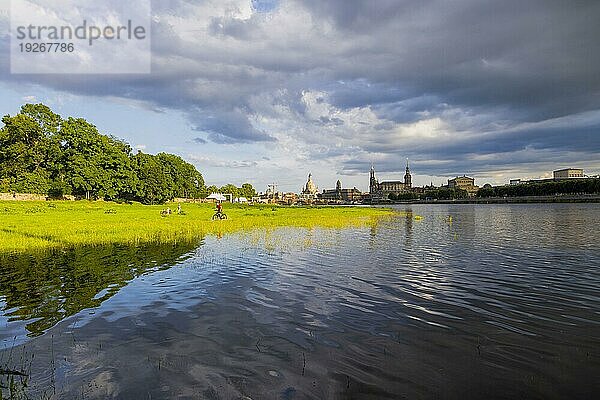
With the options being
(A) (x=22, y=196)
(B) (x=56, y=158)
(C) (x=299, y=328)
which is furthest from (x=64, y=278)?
(B) (x=56, y=158)

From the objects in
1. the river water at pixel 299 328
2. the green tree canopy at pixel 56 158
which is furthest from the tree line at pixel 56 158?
the river water at pixel 299 328

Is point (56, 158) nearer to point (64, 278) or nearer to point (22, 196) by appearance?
point (22, 196)

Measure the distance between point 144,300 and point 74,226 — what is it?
31523 mm

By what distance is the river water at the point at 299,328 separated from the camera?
10039 millimetres

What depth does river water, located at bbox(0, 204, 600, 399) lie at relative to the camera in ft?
32.9

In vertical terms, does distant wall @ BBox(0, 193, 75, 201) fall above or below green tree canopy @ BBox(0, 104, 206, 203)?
below

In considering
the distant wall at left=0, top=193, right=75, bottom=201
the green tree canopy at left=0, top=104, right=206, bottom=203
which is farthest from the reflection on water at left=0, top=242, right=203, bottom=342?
the green tree canopy at left=0, top=104, right=206, bottom=203

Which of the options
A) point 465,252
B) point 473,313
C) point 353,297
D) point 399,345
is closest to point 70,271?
point 353,297

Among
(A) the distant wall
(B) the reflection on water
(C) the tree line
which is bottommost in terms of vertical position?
(B) the reflection on water

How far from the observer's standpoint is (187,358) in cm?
1173

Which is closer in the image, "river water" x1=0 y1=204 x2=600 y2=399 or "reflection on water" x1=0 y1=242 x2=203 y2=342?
"river water" x1=0 y1=204 x2=600 y2=399

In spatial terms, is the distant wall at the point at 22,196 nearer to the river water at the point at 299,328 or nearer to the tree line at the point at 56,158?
the tree line at the point at 56,158

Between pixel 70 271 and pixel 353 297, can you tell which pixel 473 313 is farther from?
pixel 70 271

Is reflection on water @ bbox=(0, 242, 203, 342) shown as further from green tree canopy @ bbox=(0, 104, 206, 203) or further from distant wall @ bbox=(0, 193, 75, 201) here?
green tree canopy @ bbox=(0, 104, 206, 203)
